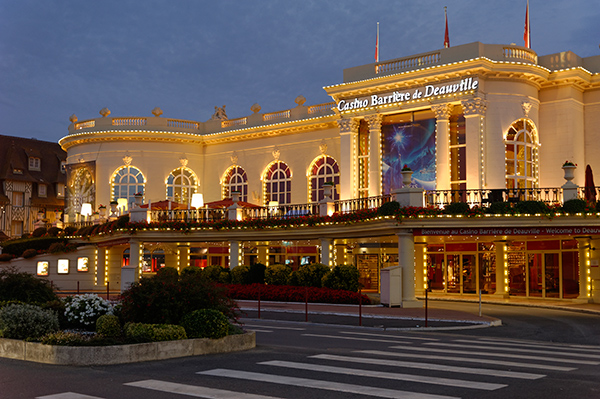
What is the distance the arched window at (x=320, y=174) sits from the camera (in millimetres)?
42344

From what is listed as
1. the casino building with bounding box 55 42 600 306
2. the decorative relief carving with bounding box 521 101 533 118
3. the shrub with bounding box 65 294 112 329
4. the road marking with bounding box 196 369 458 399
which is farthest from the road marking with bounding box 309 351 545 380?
the decorative relief carving with bounding box 521 101 533 118

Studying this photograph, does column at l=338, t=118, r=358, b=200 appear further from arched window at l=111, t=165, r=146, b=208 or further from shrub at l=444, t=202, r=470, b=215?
arched window at l=111, t=165, r=146, b=208

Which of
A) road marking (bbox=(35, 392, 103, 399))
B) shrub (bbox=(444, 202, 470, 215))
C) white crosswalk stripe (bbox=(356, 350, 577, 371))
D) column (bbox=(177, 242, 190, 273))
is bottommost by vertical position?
white crosswalk stripe (bbox=(356, 350, 577, 371))

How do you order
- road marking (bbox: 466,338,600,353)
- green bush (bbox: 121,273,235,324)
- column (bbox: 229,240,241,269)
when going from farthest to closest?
column (bbox: 229,240,241,269), road marking (bbox: 466,338,600,353), green bush (bbox: 121,273,235,324)

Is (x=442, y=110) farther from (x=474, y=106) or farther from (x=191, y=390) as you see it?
(x=191, y=390)

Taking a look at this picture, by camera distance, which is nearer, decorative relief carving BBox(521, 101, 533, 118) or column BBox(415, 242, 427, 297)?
column BBox(415, 242, 427, 297)

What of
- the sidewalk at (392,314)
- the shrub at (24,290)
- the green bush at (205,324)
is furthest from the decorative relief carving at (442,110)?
the green bush at (205,324)

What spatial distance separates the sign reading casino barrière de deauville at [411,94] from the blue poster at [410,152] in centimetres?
154

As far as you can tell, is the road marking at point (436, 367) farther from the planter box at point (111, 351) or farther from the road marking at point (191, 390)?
the road marking at point (191, 390)

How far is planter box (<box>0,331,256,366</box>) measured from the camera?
11516mm

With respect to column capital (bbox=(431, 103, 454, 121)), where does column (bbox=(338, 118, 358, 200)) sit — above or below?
below

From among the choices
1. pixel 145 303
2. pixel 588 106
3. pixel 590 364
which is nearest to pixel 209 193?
pixel 588 106

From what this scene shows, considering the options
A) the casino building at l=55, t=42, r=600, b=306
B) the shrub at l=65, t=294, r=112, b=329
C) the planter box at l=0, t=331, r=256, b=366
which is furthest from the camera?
the casino building at l=55, t=42, r=600, b=306

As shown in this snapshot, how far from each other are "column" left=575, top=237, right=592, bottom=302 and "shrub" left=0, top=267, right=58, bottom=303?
21739 millimetres
